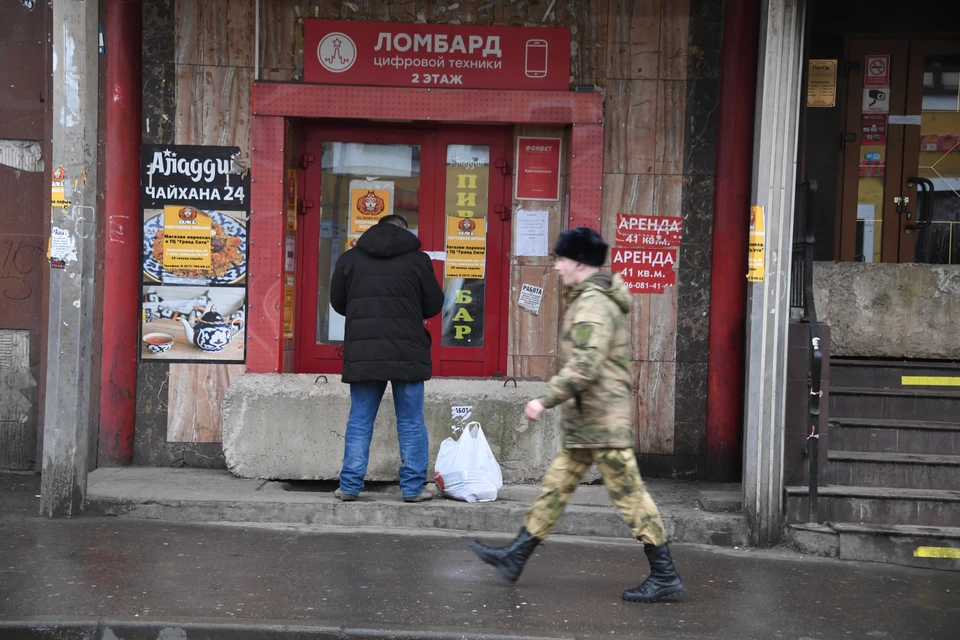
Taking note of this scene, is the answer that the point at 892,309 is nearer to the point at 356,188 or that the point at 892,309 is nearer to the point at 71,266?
the point at 356,188

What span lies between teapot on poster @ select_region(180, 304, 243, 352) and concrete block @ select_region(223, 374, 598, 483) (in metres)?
0.79

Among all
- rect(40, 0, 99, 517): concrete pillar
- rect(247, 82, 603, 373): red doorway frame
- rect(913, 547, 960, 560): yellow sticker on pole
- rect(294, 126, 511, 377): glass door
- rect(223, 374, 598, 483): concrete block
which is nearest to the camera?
rect(913, 547, 960, 560): yellow sticker on pole

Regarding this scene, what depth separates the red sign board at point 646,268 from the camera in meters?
8.02

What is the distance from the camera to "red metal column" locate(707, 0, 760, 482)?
7723 millimetres

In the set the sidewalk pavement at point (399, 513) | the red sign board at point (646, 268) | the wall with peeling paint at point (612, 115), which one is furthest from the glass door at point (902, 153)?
the sidewalk pavement at point (399, 513)

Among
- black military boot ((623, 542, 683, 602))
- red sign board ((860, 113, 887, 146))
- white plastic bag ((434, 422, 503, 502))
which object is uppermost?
red sign board ((860, 113, 887, 146))

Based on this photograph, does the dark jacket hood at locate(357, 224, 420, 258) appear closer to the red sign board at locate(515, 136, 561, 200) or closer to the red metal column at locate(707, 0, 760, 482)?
the red sign board at locate(515, 136, 561, 200)

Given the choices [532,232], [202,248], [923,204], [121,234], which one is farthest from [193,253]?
[923,204]

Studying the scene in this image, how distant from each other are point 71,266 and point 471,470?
9.46 ft

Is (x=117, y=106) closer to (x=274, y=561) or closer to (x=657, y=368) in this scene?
(x=274, y=561)

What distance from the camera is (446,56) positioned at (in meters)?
7.91

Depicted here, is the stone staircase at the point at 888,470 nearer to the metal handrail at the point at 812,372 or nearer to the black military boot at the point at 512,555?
the metal handrail at the point at 812,372

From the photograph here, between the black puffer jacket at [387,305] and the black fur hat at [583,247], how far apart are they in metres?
1.80

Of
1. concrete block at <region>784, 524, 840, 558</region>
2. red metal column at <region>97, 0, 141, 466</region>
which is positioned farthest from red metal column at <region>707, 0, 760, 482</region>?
red metal column at <region>97, 0, 141, 466</region>
